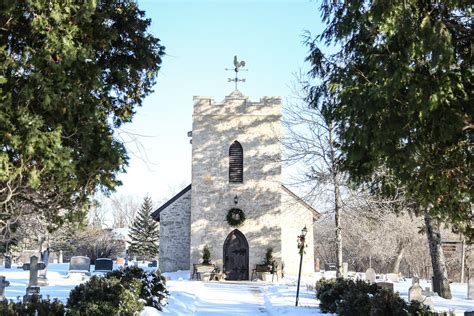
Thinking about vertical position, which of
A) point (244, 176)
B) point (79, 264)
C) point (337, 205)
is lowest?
point (79, 264)

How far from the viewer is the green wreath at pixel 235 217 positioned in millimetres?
26130

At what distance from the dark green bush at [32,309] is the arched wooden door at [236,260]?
59.0 feet

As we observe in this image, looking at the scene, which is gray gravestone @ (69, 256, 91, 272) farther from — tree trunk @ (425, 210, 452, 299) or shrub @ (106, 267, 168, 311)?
tree trunk @ (425, 210, 452, 299)

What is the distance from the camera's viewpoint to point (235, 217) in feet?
86.0

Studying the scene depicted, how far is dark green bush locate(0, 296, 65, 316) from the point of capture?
25.3ft

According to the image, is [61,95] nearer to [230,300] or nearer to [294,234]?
[230,300]

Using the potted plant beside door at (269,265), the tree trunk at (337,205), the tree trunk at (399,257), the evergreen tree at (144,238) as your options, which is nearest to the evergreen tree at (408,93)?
the tree trunk at (337,205)

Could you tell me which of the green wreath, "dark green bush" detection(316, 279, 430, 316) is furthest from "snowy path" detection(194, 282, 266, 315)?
the green wreath

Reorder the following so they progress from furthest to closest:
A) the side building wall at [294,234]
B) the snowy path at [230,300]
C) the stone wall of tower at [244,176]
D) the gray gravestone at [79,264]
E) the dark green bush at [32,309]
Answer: the side building wall at [294,234] < the gray gravestone at [79,264] < the stone wall of tower at [244,176] < the snowy path at [230,300] < the dark green bush at [32,309]

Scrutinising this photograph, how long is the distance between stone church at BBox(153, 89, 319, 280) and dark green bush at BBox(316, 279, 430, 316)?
1193cm

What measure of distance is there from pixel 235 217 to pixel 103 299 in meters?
16.8

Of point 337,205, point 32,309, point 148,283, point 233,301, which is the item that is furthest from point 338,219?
point 32,309

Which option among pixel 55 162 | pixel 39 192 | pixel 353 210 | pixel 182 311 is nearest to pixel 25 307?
pixel 39 192

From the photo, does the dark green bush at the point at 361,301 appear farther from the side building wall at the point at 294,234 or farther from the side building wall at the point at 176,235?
the side building wall at the point at 176,235
